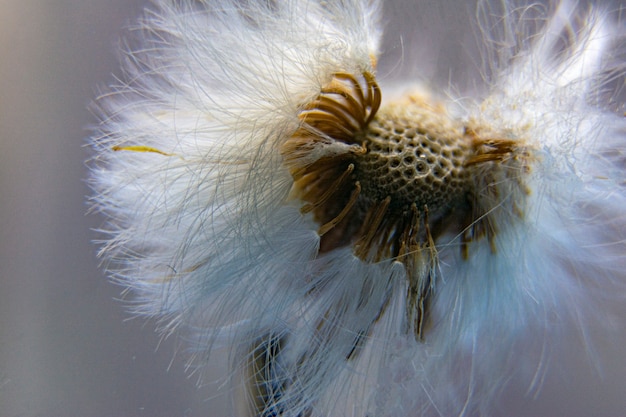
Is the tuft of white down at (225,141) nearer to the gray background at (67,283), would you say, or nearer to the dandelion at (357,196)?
the dandelion at (357,196)

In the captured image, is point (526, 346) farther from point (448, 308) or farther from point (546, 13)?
point (546, 13)

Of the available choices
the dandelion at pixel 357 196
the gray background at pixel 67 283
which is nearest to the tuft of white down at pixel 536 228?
the dandelion at pixel 357 196

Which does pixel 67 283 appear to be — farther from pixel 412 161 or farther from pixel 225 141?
pixel 412 161

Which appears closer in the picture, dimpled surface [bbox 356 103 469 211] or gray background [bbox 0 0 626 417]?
dimpled surface [bbox 356 103 469 211]

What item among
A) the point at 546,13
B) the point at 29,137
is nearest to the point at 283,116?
the point at 546,13

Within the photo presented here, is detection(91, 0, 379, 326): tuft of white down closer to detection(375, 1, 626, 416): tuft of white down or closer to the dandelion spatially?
the dandelion

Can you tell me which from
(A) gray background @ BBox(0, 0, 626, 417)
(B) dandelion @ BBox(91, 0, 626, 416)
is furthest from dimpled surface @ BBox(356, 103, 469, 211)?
(A) gray background @ BBox(0, 0, 626, 417)
